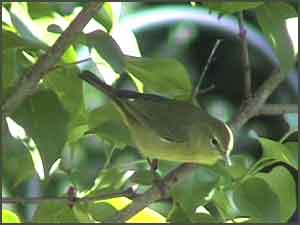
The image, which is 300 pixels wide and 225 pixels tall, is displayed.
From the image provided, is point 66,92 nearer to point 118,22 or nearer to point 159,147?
point 118,22

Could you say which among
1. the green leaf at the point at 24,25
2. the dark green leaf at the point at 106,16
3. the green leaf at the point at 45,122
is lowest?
the green leaf at the point at 45,122

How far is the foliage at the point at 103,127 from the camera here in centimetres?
107

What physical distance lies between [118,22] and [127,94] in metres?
0.13

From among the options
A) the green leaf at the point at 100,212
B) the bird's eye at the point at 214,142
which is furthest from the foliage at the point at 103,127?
the bird's eye at the point at 214,142

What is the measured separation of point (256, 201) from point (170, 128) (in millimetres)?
391

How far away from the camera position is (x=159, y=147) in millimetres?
1436

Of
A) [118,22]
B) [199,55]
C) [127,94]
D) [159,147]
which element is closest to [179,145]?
[159,147]

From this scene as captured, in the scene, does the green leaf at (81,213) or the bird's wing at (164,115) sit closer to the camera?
the green leaf at (81,213)

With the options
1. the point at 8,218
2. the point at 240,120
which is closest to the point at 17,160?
the point at 8,218

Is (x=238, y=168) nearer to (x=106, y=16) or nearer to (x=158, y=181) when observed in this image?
(x=158, y=181)

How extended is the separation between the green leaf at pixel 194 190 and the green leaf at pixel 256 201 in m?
0.04

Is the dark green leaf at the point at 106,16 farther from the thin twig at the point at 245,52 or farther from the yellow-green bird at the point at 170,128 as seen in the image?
the thin twig at the point at 245,52

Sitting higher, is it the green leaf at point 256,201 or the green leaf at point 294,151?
the green leaf at point 294,151

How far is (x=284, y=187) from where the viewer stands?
4.00 feet
